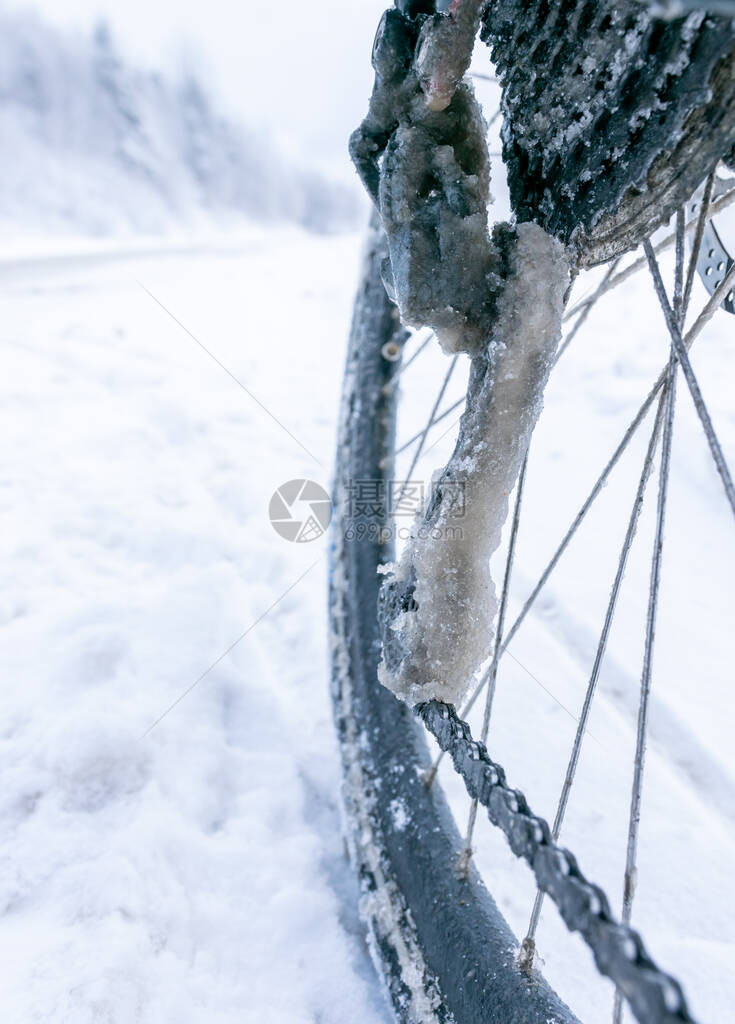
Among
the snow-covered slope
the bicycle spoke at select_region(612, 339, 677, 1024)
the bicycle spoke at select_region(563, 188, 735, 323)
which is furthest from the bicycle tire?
the snow-covered slope

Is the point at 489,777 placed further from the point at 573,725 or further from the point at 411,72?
the point at 573,725

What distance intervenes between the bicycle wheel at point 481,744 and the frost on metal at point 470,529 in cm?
4

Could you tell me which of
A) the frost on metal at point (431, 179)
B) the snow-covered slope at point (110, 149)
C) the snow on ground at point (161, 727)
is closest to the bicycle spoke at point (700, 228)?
the frost on metal at point (431, 179)

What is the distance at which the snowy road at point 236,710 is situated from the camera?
62 centimetres

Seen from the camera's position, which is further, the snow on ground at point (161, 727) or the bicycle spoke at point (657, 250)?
the snow on ground at point (161, 727)

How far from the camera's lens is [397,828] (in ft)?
2.17

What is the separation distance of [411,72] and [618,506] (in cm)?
118

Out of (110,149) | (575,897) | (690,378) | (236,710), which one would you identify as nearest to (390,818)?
(236,710)

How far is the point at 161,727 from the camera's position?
0.82 meters

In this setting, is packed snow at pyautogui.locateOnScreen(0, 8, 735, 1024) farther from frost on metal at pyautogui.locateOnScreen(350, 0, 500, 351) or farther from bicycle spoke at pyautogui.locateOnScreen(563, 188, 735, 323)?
frost on metal at pyautogui.locateOnScreen(350, 0, 500, 351)

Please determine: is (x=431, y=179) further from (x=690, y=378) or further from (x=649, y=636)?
(x=649, y=636)

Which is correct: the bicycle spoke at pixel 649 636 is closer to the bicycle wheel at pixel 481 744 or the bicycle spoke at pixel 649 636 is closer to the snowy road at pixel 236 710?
the bicycle wheel at pixel 481 744

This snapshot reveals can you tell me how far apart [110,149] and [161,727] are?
918cm

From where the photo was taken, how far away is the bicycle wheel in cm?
31
